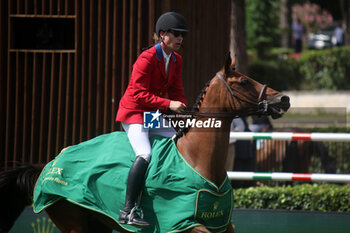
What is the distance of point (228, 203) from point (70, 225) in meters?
1.46

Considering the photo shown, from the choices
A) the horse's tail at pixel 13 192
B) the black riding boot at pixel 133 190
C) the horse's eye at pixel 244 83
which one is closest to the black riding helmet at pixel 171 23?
the horse's eye at pixel 244 83

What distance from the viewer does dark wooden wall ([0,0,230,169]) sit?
8297mm

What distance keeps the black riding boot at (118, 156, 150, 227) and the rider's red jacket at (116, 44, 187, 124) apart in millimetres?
415

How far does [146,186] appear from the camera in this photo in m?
4.82

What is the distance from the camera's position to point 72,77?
8344 millimetres

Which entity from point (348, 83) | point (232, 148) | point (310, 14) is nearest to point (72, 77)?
point (232, 148)

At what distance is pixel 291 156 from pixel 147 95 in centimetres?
412

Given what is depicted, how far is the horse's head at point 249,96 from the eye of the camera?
4559 millimetres

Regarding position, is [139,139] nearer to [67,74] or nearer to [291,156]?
[67,74]

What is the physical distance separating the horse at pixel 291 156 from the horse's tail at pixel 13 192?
381 centimetres

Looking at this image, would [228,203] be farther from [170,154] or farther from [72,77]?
[72,77]

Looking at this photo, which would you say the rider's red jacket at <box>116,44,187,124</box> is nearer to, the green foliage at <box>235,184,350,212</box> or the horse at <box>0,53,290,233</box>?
the horse at <box>0,53,290,233</box>

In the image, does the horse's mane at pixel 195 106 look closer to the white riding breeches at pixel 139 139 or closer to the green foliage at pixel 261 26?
the white riding breeches at pixel 139 139

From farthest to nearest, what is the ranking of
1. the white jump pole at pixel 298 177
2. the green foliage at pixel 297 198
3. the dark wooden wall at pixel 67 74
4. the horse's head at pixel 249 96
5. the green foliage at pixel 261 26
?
the green foliage at pixel 261 26 < the dark wooden wall at pixel 67 74 < the green foliage at pixel 297 198 < the white jump pole at pixel 298 177 < the horse's head at pixel 249 96
